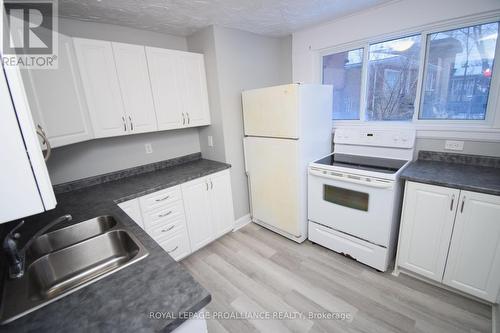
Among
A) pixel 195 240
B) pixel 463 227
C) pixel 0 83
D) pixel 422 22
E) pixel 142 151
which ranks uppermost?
pixel 422 22

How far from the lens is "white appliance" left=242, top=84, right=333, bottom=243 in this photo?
2.27 m

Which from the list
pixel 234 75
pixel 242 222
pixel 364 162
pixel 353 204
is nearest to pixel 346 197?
pixel 353 204

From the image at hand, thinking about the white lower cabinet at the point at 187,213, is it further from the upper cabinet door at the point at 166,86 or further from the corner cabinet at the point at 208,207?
the upper cabinet door at the point at 166,86

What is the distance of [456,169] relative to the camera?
1872 mm

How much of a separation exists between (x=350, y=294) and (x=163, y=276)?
163 cm

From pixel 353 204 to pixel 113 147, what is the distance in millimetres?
2457

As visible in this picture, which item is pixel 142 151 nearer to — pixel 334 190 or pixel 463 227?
pixel 334 190

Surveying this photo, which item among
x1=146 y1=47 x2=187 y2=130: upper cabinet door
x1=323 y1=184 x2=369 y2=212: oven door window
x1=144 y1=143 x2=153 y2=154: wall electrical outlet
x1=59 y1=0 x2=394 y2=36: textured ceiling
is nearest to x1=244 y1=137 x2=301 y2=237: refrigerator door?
x1=323 y1=184 x2=369 y2=212: oven door window

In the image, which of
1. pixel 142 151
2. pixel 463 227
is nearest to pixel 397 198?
pixel 463 227

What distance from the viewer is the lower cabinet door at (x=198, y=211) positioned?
2328mm

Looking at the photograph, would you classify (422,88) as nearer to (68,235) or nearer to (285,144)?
(285,144)

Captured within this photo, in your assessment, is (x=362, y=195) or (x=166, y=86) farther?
(x=166, y=86)

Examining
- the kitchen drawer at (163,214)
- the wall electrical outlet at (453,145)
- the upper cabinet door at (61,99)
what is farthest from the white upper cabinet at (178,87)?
the wall electrical outlet at (453,145)

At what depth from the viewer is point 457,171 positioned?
5.98 ft
